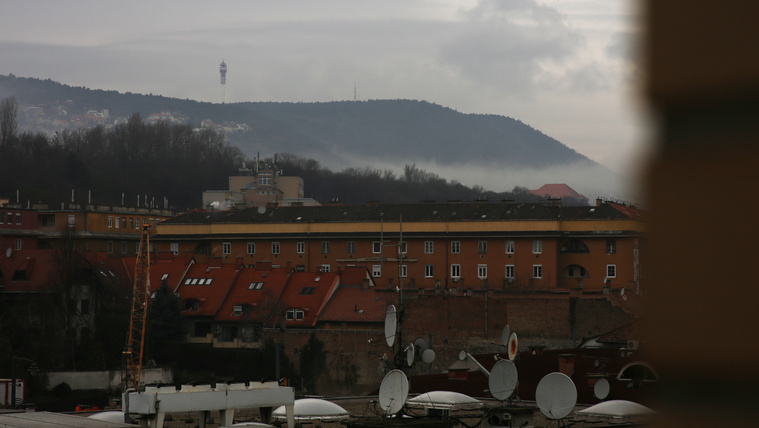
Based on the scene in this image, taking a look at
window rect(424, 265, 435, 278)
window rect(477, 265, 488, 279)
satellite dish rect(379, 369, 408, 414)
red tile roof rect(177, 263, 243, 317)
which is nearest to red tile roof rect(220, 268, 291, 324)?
red tile roof rect(177, 263, 243, 317)

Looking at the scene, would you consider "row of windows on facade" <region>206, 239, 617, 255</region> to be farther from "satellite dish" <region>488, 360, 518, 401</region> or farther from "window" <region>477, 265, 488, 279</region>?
"satellite dish" <region>488, 360, 518, 401</region>

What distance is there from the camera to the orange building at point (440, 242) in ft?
246

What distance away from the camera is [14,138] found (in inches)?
5581

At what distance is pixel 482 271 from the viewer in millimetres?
77375

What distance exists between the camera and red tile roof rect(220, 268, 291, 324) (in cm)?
6731

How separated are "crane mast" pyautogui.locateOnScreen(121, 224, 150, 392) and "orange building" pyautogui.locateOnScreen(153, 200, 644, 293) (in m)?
7.86

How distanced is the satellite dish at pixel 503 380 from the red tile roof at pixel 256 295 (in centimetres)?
4615

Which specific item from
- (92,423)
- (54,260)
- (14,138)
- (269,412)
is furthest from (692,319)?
(14,138)

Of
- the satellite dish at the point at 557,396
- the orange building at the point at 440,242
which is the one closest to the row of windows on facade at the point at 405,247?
the orange building at the point at 440,242

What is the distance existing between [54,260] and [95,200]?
66589 mm

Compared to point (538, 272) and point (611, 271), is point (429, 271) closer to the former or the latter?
point (538, 272)

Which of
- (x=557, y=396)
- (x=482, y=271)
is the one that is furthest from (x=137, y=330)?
(x=557, y=396)

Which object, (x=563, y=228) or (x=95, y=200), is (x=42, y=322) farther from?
(x=95, y=200)

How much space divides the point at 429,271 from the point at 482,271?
375 centimetres
